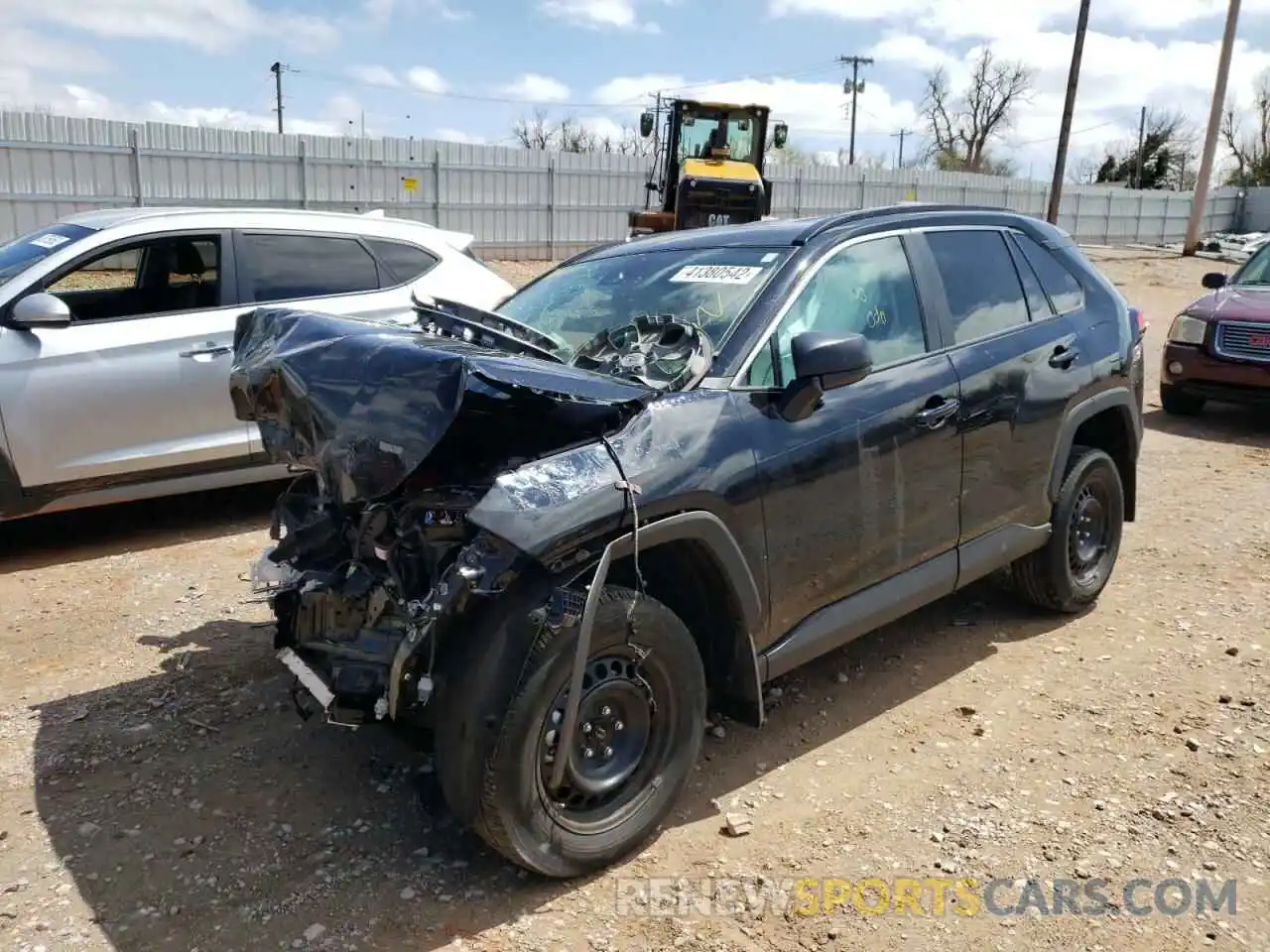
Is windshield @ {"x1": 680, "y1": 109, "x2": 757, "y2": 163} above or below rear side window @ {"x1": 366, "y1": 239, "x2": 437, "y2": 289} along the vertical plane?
above

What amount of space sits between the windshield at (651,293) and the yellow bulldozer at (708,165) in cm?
1433

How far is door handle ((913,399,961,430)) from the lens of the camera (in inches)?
153

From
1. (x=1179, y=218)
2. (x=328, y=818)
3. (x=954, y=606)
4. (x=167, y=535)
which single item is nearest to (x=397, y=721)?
(x=328, y=818)

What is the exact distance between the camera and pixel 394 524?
3.13 m

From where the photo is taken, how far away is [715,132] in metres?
19.9

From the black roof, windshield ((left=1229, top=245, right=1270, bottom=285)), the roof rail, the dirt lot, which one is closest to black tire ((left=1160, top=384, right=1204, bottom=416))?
windshield ((left=1229, top=245, right=1270, bottom=285))

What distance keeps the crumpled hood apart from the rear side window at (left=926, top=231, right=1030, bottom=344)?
174 centimetres

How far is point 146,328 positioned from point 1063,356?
478cm

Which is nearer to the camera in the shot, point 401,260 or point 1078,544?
point 1078,544

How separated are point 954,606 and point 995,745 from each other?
1.46 metres

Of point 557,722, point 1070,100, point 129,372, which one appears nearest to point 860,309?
point 557,722

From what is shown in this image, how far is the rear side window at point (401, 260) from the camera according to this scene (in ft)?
22.2

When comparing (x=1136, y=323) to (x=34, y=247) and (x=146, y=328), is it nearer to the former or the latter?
(x=146, y=328)

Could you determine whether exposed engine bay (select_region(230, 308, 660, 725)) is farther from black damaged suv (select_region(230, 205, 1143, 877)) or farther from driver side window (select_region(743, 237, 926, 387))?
driver side window (select_region(743, 237, 926, 387))
